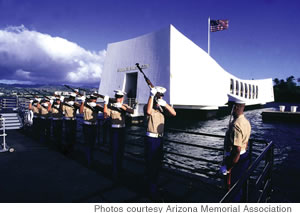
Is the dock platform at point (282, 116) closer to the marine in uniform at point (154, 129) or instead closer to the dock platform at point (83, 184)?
the dock platform at point (83, 184)

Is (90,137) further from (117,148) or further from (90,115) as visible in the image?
(117,148)

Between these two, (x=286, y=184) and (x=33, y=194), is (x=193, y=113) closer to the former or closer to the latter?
(x=286, y=184)

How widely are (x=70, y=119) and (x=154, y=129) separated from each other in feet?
12.1

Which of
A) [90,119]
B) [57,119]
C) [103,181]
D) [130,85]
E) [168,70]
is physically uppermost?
[168,70]

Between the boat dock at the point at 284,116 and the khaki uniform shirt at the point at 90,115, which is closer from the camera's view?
the khaki uniform shirt at the point at 90,115

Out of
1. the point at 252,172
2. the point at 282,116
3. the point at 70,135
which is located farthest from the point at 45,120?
the point at 282,116

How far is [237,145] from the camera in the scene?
2.47 m

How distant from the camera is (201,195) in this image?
3111mm

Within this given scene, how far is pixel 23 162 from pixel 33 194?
200 cm

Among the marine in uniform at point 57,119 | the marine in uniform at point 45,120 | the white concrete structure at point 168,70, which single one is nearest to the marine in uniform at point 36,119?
the marine in uniform at point 45,120

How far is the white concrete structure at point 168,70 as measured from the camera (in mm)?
20031

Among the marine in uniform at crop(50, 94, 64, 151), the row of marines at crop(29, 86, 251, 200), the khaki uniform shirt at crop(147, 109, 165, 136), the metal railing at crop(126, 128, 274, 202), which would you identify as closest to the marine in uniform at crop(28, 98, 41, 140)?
the row of marines at crop(29, 86, 251, 200)

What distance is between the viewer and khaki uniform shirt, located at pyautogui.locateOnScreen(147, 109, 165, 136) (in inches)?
127

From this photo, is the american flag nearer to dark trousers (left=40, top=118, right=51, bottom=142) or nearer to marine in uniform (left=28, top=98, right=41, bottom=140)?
marine in uniform (left=28, top=98, right=41, bottom=140)
